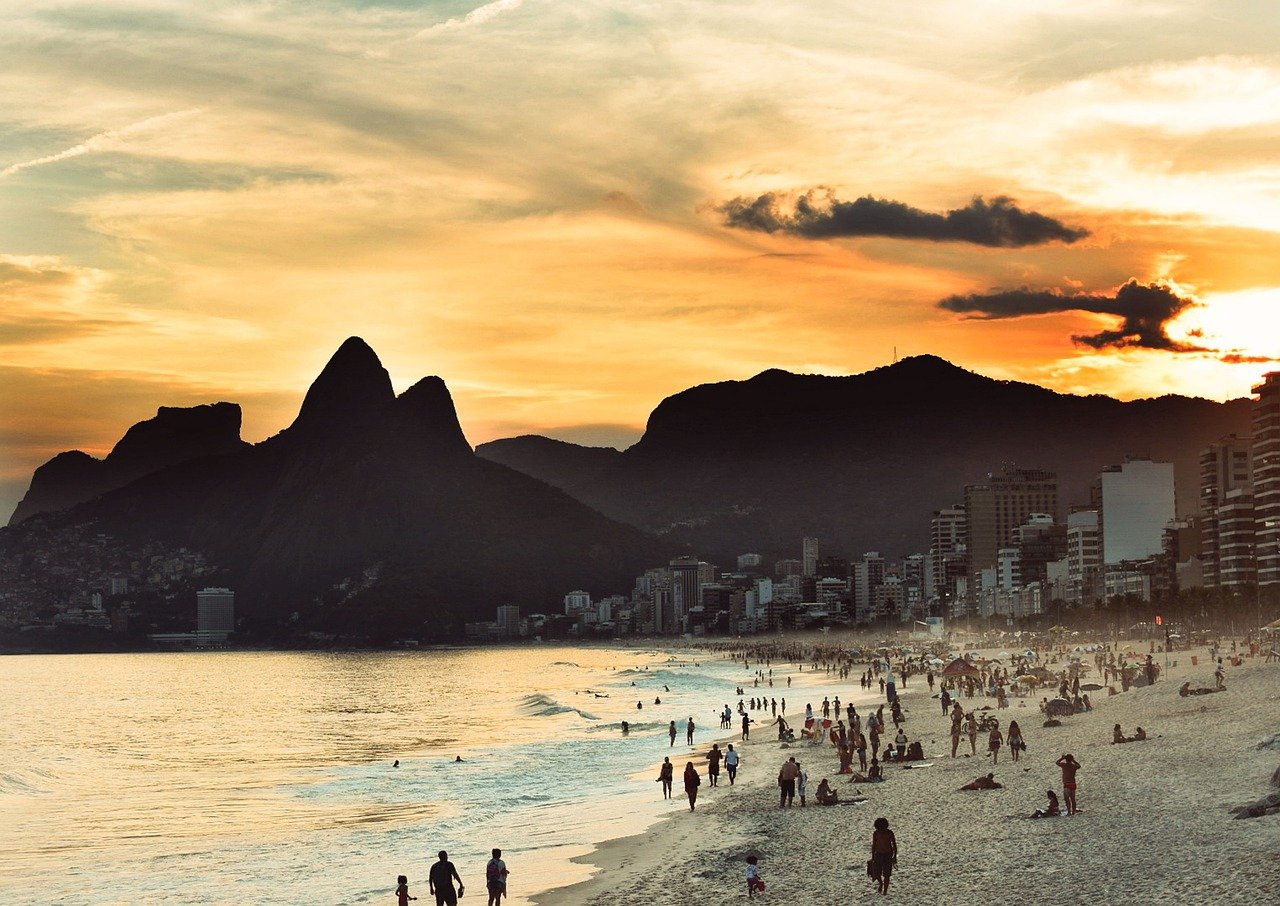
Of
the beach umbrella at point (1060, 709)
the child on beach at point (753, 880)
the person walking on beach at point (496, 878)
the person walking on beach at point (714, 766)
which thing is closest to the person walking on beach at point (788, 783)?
the person walking on beach at point (714, 766)

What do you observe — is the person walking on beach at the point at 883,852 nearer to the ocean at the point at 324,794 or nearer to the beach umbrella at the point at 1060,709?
the ocean at the point at 324,794

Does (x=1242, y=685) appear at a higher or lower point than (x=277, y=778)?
higher

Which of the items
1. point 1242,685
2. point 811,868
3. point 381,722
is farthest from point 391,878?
point 381,722

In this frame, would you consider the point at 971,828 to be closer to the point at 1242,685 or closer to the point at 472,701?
the point at 1242,685

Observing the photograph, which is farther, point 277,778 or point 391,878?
point 277,778

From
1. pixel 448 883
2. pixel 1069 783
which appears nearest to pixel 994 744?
pixel 1069 783

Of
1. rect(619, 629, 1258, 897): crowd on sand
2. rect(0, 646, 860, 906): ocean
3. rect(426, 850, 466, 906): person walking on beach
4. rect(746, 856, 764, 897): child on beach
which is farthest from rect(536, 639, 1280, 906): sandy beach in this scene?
rect(426, 850, 466, 906): person walking on beach

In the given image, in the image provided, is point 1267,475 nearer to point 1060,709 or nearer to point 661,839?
point 1060,709
